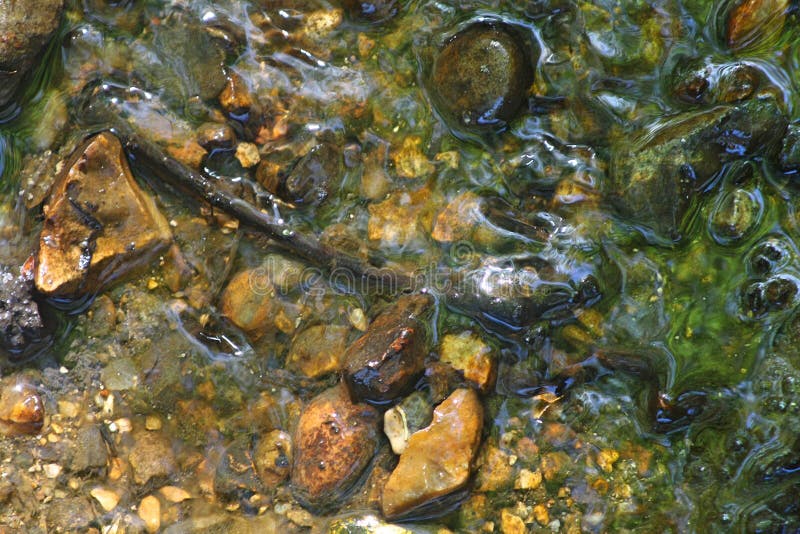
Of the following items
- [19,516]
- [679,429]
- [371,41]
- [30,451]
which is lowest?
[19,516]

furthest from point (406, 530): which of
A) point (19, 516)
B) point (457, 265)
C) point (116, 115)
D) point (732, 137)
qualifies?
point (116, 115)

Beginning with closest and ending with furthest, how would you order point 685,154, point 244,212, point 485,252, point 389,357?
1. point 685,154
2. point 389,357
3. point 485,252
4. point 244,212

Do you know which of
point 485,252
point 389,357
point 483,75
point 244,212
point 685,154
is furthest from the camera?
point 244,212

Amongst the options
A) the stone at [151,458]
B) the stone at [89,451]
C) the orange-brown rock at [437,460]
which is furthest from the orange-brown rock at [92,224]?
the orange-brown rock at [437,460]

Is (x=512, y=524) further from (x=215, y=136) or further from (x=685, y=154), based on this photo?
(x=215, y=136)

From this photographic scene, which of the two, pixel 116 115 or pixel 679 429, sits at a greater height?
pixel 116 115

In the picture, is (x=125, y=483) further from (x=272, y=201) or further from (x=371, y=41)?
(x=371, y=41)

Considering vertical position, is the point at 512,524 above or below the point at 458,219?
below

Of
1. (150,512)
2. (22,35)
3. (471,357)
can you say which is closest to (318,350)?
(471,357)
